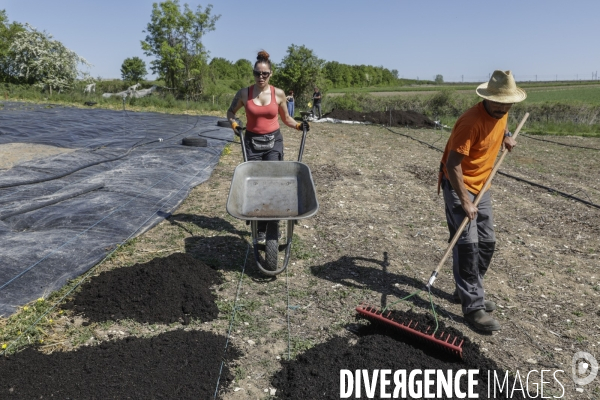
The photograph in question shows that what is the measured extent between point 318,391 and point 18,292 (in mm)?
2360

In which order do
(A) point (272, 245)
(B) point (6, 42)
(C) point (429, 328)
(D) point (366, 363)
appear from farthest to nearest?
(B) point (6, 42)
(A) point (272, 245)
(C) point (429, 328)
(D) point (366, 363)

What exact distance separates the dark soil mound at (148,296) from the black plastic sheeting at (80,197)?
1.18 ft

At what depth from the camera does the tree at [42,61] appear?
26656mm

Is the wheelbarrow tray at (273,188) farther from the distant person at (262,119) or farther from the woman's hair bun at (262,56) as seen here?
the woman's hair bun at (262,56)

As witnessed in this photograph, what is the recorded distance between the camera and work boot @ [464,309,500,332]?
3.40 meters

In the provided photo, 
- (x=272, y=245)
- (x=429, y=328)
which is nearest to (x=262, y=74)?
(x=272, y=245)

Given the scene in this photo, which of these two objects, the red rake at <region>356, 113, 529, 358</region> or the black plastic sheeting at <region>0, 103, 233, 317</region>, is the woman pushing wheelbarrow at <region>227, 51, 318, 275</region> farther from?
the black plastic sheeting at <region>0, 103, 233, 317</region>

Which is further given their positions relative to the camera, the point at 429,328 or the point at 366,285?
the point at 366,285

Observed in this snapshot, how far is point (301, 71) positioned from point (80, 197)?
69.7 feet

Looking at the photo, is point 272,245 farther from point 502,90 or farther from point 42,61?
point 42,61

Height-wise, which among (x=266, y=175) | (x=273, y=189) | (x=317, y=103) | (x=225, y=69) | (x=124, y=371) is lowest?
(x=124, y=371)

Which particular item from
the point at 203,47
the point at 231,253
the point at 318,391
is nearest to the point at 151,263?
the point at 231,253

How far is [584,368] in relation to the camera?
3.05m

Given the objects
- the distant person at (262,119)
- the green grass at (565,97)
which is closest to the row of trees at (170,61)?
the green grass at (565,97)
